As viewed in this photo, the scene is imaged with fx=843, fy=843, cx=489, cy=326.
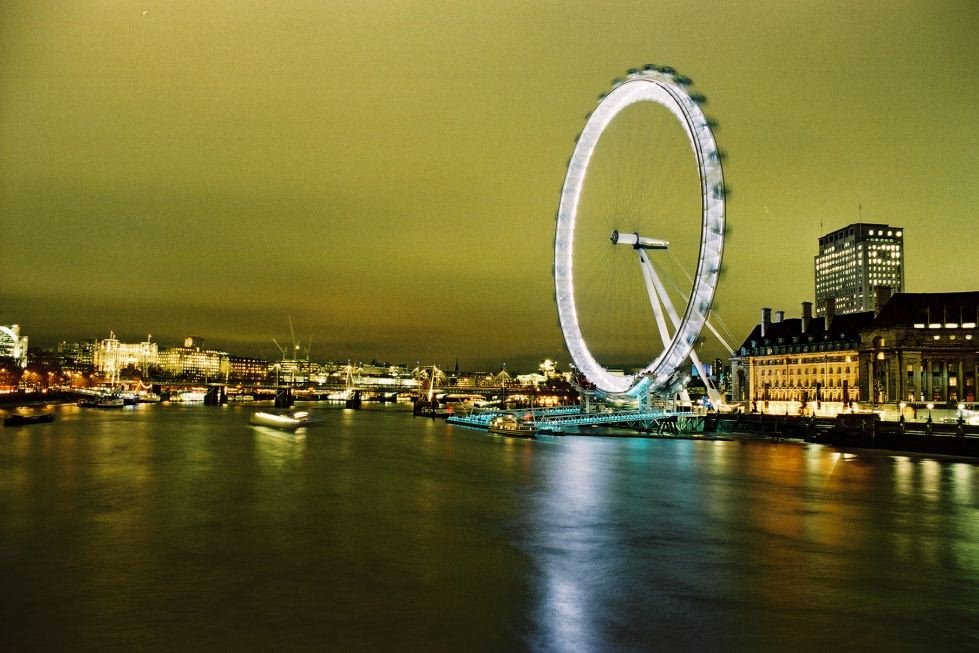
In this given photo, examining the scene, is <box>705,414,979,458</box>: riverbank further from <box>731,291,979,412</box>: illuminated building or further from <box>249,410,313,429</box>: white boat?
<box>249,410,313,429</box>: white boat

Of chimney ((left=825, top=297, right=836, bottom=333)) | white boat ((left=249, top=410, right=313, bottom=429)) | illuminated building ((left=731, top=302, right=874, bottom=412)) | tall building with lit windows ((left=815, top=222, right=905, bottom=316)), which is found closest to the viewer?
white boat ((left=249, top=410, right=313, bottom=429))

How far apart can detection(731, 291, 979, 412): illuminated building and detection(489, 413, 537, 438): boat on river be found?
27.2 meters

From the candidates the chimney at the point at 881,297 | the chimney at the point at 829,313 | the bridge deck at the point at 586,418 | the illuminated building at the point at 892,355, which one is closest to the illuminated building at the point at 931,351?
the illuminated building at the point at 892,355

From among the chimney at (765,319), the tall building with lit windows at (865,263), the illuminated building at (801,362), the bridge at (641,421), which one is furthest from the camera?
the tall building with lit windows at (865,263)

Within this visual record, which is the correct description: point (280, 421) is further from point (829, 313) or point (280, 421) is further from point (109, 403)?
point (829, 313)

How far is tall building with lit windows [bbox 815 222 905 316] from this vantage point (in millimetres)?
164250

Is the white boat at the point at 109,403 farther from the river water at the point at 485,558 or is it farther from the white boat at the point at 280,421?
the river water at the point at 485,558

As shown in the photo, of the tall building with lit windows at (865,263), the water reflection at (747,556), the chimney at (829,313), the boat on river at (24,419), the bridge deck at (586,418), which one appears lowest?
the water reflection at (747,556)

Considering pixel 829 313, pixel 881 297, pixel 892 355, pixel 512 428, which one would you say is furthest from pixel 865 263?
pixel 512 428

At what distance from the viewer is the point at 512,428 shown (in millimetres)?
67625

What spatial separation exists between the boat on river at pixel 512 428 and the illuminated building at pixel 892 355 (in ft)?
89.1

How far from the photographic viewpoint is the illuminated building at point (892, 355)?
72312 millimetres

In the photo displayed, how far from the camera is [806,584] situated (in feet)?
54.6

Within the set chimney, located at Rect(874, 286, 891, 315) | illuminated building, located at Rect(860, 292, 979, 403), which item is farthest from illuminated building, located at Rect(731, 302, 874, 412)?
illuminated building, located at Rect(860, 292, 979, 403)
